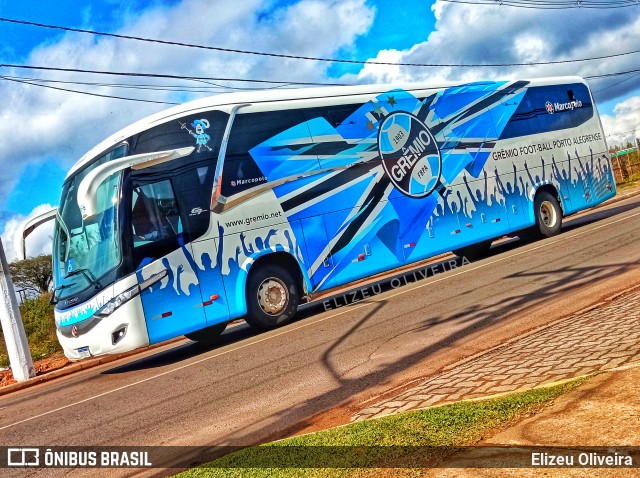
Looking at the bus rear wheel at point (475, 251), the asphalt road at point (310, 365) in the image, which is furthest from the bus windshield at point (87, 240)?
the bus rear wheel at point (475, 251)

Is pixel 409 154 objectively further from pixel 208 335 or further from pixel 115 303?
pixel 115 303

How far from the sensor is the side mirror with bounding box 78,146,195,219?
9398mm

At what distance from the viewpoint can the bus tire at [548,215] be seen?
17.5 metres

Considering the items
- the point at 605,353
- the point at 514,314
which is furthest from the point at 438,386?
the point at 514,314

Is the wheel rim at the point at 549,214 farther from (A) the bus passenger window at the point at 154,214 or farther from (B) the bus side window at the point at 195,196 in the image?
(A) the bus passenger window at the point at 154,214

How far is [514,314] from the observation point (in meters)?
8.69

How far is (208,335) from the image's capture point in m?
12.7

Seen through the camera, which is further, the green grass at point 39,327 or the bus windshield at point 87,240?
the green grass at point 39,327

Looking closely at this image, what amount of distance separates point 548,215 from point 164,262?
11.3 m

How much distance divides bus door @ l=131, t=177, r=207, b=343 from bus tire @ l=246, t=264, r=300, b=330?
3.74 ft

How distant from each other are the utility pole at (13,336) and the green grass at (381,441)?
9.72m

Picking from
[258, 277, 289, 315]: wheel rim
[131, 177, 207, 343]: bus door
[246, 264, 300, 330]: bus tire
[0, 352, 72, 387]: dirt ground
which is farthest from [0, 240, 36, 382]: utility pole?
[258, 277, 289, 315]: wheel rim

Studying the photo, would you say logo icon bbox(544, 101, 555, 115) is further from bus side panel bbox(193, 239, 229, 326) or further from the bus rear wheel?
bus side panel bbox(193, 239, 229, 326)

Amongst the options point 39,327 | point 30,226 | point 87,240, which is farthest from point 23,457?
point 39,327
